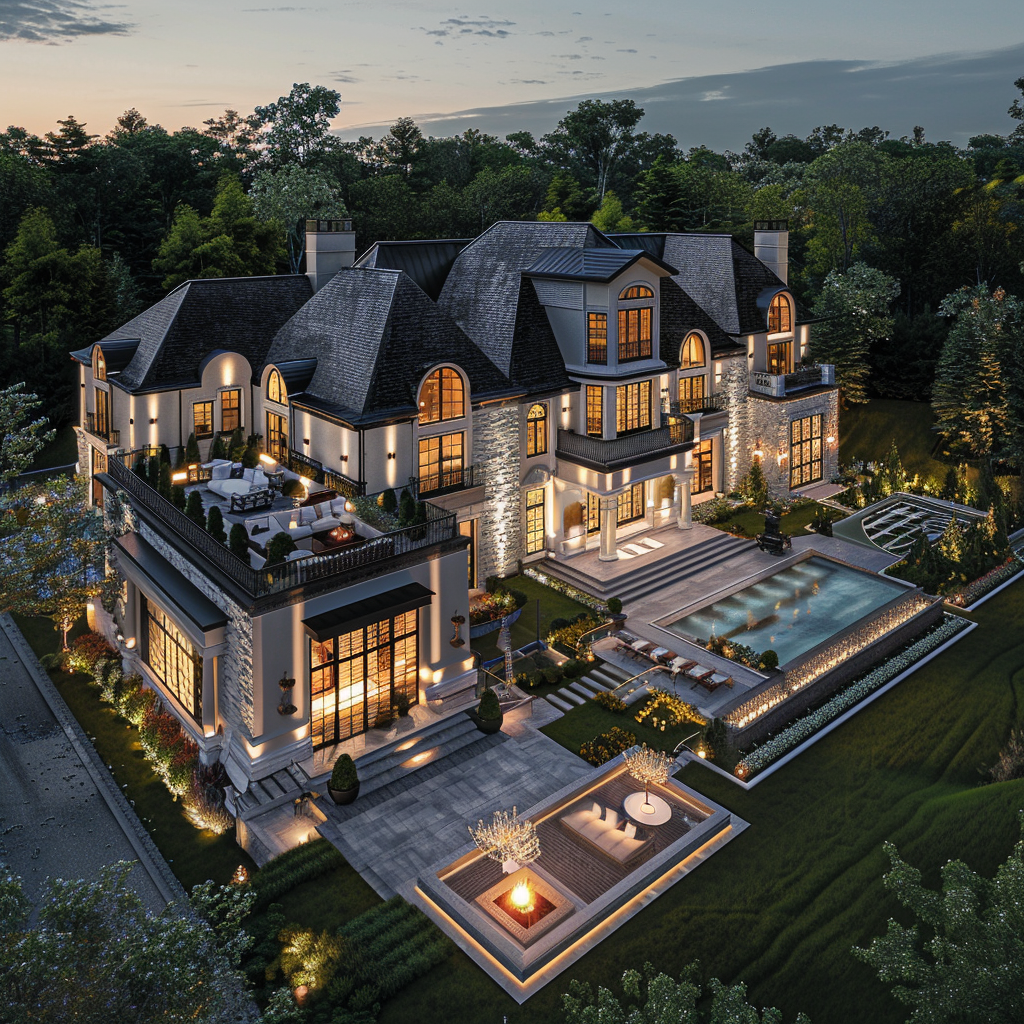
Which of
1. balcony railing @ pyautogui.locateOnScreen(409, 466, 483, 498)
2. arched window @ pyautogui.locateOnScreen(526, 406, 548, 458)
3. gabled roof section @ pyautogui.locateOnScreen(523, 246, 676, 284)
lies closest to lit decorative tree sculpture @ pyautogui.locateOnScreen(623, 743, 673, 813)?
balcony railing @ pyautogui.locateOnScreen(409, 466, 483, 498)

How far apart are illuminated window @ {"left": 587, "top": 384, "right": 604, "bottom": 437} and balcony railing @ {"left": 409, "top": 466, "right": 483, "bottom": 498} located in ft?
15.8

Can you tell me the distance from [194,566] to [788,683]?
15786 millimetres

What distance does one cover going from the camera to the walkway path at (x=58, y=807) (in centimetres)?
1853

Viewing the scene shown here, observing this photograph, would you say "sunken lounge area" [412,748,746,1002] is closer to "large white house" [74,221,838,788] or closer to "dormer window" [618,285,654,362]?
"large white house" [74,221,838,788]

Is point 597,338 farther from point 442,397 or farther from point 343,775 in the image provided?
point 343,775

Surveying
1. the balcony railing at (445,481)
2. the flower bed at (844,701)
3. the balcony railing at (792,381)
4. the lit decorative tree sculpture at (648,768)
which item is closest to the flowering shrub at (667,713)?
the flower bed at (844,701)

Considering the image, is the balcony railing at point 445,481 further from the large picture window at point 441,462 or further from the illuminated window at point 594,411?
the illuminated window at point 594,411

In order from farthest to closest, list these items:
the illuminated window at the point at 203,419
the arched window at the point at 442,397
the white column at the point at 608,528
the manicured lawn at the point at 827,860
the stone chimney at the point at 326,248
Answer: the stone chimney at the point at 326,248 < the white column at the point at 608,528 < the illuminated window at the point at 203,419 < the arched window at the point at 442,397 < the manicured lawn at the point at 827,860

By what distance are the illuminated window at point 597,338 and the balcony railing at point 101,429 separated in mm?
15940

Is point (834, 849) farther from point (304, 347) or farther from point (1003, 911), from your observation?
point (304, 347)

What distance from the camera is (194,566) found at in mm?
21422

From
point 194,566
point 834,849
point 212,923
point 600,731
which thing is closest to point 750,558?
point 600,731

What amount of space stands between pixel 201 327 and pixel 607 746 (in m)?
19.1

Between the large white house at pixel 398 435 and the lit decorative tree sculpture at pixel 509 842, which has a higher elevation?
the large white house at pixel 398 435
